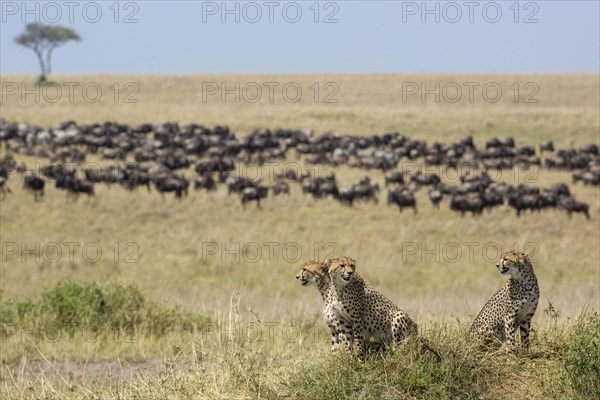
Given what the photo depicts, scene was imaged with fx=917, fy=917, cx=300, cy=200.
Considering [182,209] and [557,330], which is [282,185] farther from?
[557,330]

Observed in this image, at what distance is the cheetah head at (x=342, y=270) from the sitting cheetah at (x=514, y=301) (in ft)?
4.00

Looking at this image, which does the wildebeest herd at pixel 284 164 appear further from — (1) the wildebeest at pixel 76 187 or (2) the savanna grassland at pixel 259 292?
(2) the savanna grassland at pixel 259 292

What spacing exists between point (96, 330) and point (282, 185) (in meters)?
22.3

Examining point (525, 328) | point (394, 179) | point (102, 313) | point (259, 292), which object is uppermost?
point (394, 179)

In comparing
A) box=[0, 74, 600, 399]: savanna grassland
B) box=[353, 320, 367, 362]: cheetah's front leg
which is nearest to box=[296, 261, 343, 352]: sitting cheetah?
box=[353, 320, 367, 362]: cheetah's front leg

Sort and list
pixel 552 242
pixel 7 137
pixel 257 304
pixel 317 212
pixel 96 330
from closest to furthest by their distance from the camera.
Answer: pixel 96 330, pixel 257 304, pixel 552 242, pixel 317 212, pixel 7 137

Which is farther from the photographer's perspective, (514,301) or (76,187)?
(76,187)

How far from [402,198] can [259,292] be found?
13.9 m

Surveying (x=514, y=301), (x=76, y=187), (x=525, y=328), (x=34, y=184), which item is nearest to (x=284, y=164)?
(x=76, y=187)

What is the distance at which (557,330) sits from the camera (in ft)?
30.2

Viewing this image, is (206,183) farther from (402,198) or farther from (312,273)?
(312,273)

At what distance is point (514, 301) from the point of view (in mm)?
7305

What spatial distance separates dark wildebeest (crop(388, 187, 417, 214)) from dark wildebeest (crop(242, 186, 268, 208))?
497 centimetres

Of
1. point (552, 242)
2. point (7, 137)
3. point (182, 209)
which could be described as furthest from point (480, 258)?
point (7, 137)
